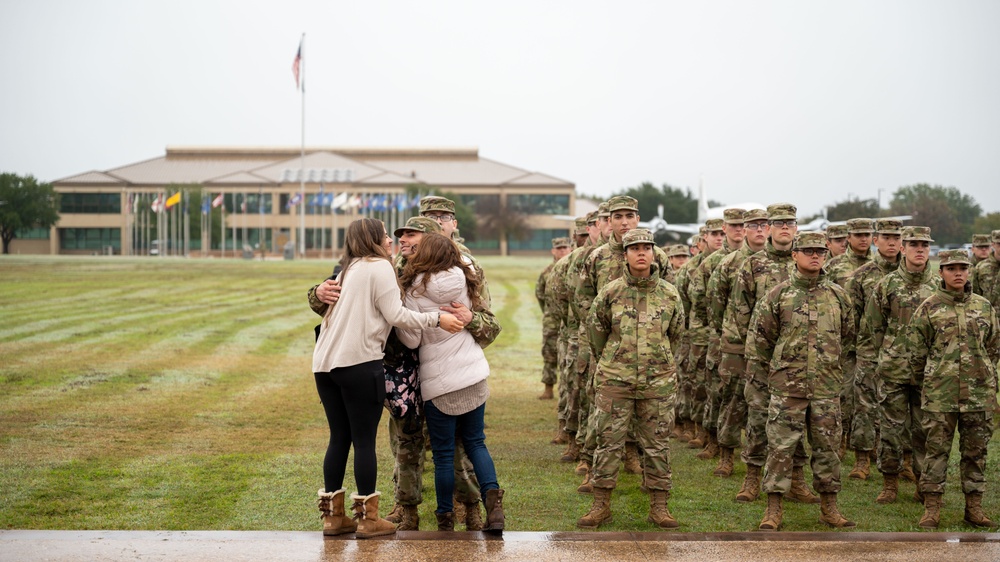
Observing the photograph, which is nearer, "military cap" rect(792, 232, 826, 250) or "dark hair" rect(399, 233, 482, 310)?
"dark hair" rect(399, 233, 482, 310)

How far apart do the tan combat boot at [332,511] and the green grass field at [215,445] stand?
844mm

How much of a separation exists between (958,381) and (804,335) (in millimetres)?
1278

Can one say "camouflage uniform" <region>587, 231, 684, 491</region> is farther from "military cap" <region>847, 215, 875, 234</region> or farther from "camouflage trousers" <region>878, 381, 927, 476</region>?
"military cap" <region>847, 215, 875, 234</region>

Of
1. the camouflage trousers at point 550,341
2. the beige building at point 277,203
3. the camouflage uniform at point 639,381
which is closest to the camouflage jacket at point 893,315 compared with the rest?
the camouflage uniform at point 639,381

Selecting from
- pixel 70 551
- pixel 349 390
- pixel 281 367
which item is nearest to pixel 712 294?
pixel 349 390

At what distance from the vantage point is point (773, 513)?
7.49 meters

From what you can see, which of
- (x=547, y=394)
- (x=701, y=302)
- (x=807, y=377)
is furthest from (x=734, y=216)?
(x=547, y=394)

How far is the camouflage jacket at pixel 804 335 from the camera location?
7.64 metres

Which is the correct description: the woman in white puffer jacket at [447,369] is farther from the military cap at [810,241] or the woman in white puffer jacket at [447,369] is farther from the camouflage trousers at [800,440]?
the military cap at [810,241]

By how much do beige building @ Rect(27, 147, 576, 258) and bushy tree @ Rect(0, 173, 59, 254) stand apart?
7.74 metres

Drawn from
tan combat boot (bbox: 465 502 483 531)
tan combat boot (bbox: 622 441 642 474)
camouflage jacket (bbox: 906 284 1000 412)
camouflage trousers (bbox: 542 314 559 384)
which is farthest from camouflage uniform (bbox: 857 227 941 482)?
camouflage trousers (bbox: 542 314 559 384)

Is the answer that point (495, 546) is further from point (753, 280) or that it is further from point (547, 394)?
point (547, 394)

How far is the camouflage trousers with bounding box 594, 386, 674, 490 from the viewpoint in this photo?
7.52 meters

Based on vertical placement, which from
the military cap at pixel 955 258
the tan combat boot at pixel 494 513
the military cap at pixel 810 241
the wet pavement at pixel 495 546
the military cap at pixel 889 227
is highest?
the military cap at pixel 889 227
